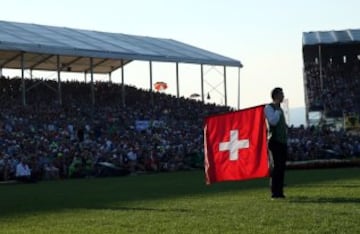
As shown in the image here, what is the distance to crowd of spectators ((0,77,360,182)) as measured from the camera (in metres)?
33.1

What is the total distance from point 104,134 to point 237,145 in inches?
1083

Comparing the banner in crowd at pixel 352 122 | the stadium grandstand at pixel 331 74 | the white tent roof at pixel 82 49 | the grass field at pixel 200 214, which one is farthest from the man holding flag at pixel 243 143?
the stadium grandstand at pixel 331 74

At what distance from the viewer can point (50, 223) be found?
10383 millimetres

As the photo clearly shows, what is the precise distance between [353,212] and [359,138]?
39759 mm

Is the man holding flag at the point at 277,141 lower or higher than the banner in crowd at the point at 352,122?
lower

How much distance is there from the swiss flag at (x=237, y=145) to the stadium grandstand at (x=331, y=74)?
4830 centimetres

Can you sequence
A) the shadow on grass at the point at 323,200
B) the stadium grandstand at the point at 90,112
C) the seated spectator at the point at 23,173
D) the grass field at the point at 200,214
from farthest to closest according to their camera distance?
the stadium grandstand at the point at 90,112 < the seated spectator at the point at 23,173 < the shadow on grass at the point at 323,200 < the grass field at the point at 200,214

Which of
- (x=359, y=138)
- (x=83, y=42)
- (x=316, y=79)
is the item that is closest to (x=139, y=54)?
(x=83, y=42)

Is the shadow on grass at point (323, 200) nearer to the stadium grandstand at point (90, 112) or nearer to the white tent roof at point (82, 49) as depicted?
the stadium grandstand at point (90, 112)

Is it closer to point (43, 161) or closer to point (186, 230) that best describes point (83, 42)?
point (43, 161)

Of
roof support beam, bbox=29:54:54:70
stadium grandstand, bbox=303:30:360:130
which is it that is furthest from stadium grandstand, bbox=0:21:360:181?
stadium grandstand, bbox=303:30:360:130

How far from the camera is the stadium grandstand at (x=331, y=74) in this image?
63906 millimetres

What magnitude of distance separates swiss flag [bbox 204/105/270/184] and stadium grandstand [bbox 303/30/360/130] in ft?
158

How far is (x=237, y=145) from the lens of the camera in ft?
47.3
